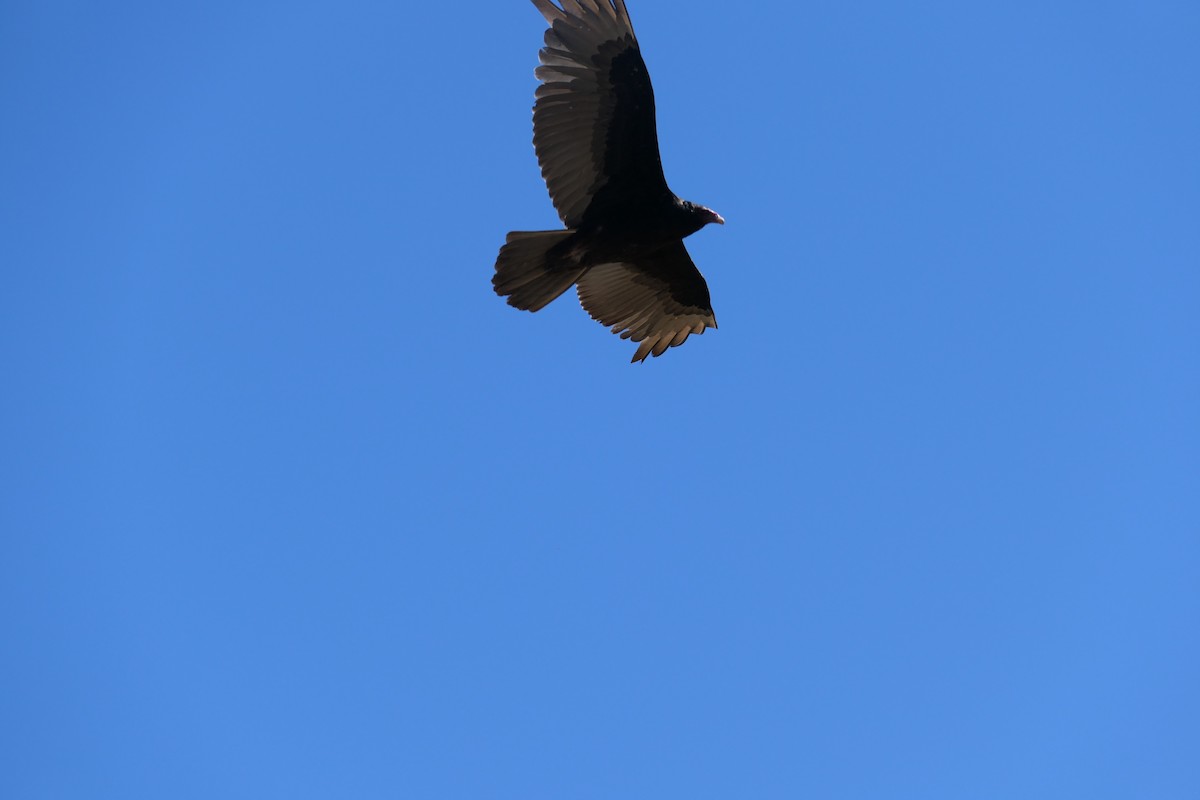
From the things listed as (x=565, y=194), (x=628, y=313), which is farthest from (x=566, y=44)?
(x=628, y=313)

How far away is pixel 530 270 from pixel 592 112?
3.81 ft

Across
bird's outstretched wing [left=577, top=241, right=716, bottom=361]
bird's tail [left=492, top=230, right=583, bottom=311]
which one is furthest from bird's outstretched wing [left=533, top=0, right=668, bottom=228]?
bird's outstretched wing [left=577, top=241, right=716, bottom=361]

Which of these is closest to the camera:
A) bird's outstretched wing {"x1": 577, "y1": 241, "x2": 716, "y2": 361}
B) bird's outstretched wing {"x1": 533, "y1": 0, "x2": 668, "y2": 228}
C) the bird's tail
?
bird's outstretched wing {"x1": 533, "y1": 0, "x2": 668, "y2": 228}

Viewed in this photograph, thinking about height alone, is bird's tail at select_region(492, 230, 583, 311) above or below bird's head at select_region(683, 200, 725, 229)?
below

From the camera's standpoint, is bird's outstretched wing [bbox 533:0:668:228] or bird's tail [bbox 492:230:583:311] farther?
bird's tail [bbox 492:230:583:311]

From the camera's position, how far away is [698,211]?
29.8 feet

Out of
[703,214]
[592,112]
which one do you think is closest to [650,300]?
[703,214]

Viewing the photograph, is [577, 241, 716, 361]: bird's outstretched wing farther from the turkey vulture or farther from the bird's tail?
the bird's tail

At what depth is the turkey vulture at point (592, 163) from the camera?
27.5 feet

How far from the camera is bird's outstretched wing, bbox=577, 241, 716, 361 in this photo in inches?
390

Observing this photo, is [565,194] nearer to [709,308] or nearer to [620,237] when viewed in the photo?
[620,237]

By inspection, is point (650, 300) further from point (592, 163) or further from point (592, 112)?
point (592, 112)

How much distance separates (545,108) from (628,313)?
2.10 metres

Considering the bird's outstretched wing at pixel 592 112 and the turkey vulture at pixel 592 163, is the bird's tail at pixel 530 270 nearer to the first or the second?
the turkey vulture at pixel 592 163
